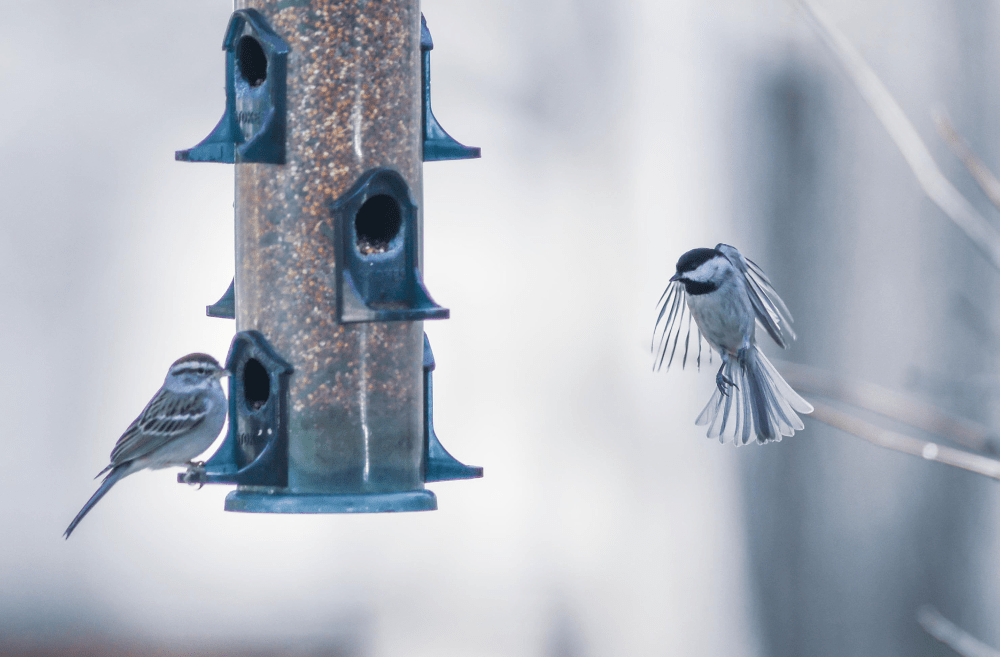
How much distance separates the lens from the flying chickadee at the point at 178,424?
14.6 ft

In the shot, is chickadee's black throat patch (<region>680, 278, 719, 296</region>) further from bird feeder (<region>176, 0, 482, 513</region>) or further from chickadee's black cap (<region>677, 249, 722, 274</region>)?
bird feeder (<region>176, 0, 482, 513</region>)

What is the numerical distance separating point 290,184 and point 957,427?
223 cm

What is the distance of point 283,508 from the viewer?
3785 millimetres

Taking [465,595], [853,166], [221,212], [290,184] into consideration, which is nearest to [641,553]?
[465,595]

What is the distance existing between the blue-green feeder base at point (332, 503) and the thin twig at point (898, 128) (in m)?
1.75

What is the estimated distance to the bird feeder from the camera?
4023 millimetres

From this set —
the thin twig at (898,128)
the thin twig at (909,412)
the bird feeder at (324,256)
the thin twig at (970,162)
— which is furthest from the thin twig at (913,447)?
the bird feeder at (324,256)

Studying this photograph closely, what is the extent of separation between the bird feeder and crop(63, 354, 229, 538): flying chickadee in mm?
268

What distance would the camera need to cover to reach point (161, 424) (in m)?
4.55

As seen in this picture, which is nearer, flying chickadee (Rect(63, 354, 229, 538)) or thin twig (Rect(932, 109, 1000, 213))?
thin twig (Rect(932, 109, 1000, 213))

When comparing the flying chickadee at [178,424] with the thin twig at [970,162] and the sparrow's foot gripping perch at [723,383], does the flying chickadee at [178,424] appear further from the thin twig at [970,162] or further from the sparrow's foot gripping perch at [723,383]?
the thin twig at [970,162]

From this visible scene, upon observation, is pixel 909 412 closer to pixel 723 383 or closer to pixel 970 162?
pixel 970 162

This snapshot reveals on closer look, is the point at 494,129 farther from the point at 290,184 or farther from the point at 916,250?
the point at 290,184

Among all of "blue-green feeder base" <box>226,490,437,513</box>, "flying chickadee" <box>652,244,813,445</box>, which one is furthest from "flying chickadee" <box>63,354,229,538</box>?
"flying chickadee" <box>652,244,813,445</box>
